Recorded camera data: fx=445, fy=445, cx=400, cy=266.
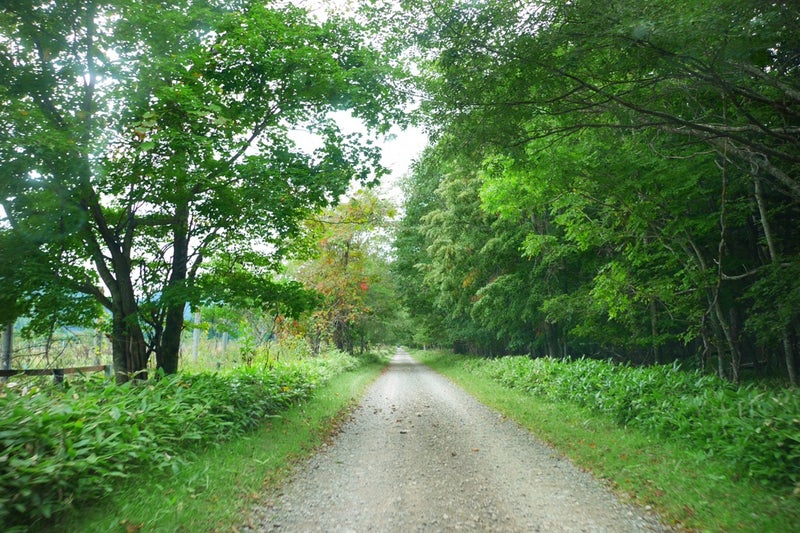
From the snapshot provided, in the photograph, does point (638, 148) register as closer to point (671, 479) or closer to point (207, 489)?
point (671, 479)

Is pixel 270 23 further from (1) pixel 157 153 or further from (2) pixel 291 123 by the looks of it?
(1) pixel 157 153

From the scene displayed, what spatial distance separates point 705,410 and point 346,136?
7.51 m

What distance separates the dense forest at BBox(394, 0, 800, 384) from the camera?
16.6 feet

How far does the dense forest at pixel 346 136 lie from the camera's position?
5.43m

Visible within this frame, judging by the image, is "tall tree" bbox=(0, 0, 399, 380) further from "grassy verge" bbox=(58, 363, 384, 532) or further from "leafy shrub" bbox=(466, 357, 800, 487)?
"leafy shrub" bbox=(466, 357, 800, 487)

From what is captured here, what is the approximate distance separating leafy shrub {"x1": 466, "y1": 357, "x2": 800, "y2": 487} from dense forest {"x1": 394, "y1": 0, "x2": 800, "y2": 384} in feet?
6.26

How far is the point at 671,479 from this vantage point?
502 cm

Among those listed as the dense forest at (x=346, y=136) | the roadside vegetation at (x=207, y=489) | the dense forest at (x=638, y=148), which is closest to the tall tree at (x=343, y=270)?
the dense forest at (x=638, y=148)

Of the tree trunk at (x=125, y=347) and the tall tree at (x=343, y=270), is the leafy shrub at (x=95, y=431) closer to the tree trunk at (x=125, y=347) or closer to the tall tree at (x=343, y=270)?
the tree trunk at (x=125, y=347)

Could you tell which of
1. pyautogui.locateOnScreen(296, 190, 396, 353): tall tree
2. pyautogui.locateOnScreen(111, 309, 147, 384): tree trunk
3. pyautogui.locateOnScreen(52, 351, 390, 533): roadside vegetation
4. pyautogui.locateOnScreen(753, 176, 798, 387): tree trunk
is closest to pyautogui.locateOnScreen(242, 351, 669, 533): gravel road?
pyautogui.locateOnScreen(52, 351, 390, 533): roadside vegetation

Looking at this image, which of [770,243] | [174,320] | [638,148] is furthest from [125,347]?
[770,243]

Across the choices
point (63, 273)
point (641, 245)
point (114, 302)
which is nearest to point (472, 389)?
point (641, 245)

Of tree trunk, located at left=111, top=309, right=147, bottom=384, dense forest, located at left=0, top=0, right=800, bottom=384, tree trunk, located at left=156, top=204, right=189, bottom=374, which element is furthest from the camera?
tree trunk, located at left=156, top=204, right=189, bottom=374

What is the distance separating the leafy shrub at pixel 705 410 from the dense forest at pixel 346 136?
201 cm
